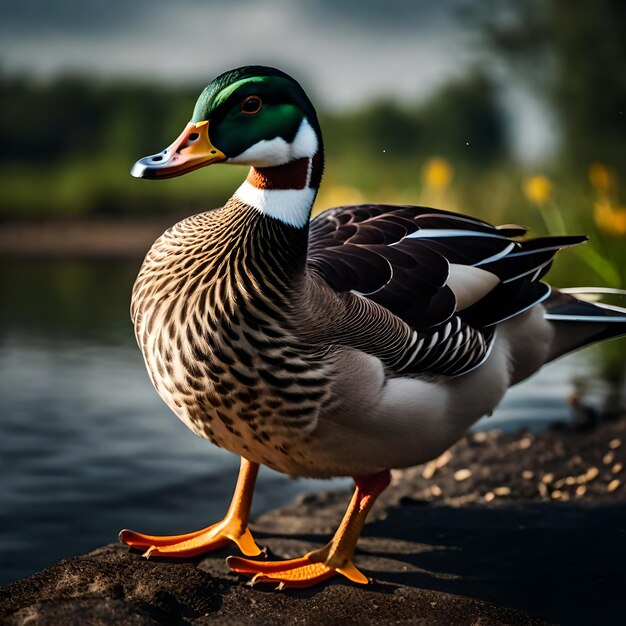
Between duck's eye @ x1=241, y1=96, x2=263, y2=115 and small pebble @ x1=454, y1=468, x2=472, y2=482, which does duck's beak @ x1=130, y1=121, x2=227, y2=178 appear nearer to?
duck's eye @ x1=241, y1=96, x2=263, y2=115

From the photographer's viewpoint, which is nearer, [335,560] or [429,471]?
[335,560]

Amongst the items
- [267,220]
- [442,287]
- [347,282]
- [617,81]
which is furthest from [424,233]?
[617,81]

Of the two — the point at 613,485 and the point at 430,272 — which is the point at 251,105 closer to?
the point at 430,272

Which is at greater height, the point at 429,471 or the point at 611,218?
the point at 611,218

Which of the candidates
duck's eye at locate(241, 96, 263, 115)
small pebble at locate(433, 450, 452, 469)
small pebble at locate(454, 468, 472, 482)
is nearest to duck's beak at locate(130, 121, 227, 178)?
duck's eye at locate(241, 96, 263, 115)

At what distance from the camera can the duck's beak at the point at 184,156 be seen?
2752 millimetres

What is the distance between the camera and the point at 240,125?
9.34ft

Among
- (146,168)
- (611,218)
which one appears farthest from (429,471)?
(146,168)

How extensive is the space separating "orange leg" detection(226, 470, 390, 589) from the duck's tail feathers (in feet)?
3.57

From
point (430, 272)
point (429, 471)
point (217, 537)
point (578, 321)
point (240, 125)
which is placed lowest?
point (429, 471)

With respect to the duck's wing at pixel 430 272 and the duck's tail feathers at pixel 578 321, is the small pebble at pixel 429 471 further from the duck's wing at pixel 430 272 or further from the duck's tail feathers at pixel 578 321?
the duck's wing at pixel 430 272

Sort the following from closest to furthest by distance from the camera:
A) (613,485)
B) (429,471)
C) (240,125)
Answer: (240,125) → (613,485) → (429,471)

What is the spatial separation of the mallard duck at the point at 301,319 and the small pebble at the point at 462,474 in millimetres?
1487

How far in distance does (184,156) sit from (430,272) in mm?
1123
